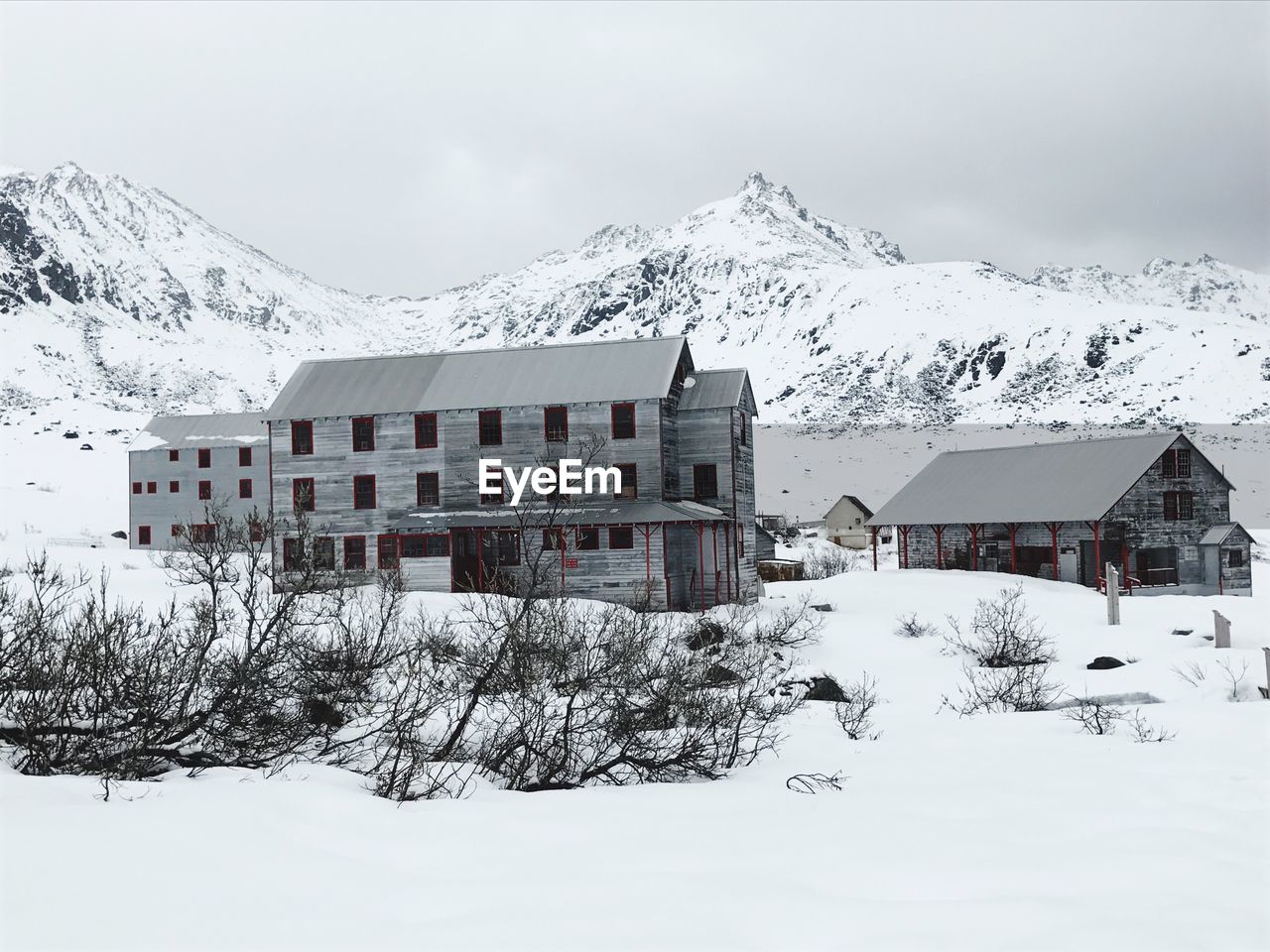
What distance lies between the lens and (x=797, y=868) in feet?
28.5

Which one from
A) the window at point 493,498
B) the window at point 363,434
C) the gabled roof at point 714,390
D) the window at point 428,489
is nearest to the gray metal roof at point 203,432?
the window at point 363,434

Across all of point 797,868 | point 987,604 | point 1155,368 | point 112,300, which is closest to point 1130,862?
point 797,868

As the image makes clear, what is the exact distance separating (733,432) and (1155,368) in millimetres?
136429

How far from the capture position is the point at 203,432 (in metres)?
60.2

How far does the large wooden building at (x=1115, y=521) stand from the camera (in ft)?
132

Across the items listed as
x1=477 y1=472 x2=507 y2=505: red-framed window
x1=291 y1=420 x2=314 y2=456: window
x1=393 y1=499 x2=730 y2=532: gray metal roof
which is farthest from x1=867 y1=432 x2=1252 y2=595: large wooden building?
x1=291 y1=420 x2=314 y2=456: window

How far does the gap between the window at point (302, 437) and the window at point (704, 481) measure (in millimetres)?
14081

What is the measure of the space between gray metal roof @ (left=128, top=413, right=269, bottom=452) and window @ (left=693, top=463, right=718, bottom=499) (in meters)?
31.3

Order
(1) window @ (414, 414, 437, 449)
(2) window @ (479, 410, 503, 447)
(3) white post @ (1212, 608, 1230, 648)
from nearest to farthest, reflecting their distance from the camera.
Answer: (3) white post @ (1212, 608, 1230, 648)
(2) window @ (479, 410, 503, 447)
(1) window @ (414, 414, 437, 449)

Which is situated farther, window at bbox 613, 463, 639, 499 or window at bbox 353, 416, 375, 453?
window at bbox 353, 416, 375, 453

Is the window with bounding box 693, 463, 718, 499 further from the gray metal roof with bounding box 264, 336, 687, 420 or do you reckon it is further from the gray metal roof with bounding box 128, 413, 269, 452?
the gray metal roof with bounding box 128, 413, 269, 452

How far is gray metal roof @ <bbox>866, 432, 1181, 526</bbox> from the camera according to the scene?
40219 mm

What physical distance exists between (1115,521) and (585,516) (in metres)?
21.0

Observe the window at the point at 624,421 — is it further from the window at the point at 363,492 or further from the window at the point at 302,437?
the window at the point at 302,437
